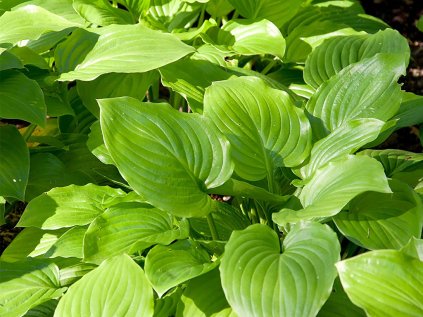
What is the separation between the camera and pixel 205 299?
1.71m

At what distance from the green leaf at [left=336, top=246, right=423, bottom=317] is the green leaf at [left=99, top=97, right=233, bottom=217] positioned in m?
0.42

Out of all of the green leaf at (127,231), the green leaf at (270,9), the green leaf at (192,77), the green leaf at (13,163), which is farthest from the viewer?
the green leaf at (270,9)

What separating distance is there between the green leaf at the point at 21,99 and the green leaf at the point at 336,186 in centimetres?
86

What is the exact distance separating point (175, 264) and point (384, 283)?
1.61 feet

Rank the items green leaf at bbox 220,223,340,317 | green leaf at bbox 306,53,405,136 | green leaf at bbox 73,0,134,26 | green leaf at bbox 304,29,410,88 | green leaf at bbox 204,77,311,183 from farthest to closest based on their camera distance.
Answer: green leaf at bbox 73,0,134,26 → green leaf at bbox 304,29,410,88 → green leaf at bbox 306,53,405,136 → green leaf at bbox 204,77,311,183 → green leaf at bbox 220,223,340,317

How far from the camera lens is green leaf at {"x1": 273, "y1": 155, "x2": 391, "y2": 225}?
1615mm

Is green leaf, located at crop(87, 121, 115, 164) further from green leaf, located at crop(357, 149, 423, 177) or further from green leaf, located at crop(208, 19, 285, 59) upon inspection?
green leaf, located at crop(357, 149, 423, 177)

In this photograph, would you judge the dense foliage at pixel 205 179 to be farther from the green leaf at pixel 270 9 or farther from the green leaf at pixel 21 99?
the green leaf at pixel 270 9

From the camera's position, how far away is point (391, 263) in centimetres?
153

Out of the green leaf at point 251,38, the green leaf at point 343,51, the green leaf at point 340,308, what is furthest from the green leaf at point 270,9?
the green leaf at point 340,308

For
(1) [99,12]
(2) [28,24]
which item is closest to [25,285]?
(2) [28,24]

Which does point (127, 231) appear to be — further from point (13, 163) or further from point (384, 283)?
point (384, 283)

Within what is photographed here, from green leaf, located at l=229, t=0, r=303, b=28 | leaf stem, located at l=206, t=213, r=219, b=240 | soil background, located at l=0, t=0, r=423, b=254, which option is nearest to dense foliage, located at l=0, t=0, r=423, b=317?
leaf stem, located at l=206, t=213, r=219, b=240

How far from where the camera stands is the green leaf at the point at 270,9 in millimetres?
2779
